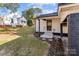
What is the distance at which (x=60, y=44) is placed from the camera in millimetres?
3906

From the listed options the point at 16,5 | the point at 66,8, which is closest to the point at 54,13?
the point at 66,8

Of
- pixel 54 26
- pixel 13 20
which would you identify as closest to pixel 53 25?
pixel 54 26

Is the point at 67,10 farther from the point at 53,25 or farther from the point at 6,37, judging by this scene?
the point at 6,37

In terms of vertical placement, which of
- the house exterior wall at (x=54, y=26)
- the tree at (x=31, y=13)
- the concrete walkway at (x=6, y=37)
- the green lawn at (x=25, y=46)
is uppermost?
the tree at (x=31, y=13)

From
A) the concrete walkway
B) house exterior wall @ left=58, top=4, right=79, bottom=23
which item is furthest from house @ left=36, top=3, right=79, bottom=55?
the concrete walkway

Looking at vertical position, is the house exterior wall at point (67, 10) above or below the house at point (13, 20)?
above

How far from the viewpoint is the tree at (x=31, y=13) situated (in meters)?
3.90

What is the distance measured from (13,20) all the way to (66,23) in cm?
52

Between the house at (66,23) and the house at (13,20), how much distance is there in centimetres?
16

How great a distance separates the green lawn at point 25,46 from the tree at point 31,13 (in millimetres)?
94

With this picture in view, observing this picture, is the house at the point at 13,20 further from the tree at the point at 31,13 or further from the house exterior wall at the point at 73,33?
the house exterior wall at the point at 73,33

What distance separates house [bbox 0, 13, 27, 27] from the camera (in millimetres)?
3898

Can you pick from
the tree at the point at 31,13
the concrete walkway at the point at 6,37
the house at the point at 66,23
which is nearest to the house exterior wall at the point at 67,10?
the house at the point at 66,23

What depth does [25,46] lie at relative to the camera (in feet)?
12.8
